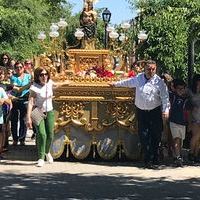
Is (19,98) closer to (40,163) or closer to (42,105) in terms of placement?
(42,105)

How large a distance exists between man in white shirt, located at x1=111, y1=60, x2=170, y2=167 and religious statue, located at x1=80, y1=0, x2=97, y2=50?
2010 millimetres

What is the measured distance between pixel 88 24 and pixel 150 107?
2840mm

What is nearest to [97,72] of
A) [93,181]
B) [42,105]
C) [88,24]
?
[88,24]

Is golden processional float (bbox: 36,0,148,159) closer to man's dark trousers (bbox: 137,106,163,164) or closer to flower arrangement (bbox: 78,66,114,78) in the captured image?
flower arrangement (bbox: 78,66,114,78)

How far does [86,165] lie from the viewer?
10.4m

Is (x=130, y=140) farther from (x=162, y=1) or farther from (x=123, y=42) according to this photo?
(x=162, y=1)

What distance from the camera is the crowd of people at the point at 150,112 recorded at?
10031 mm

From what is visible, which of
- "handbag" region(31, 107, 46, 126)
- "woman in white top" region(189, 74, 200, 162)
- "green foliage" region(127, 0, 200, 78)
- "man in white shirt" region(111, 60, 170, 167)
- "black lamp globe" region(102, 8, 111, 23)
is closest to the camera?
"man in white shirt" region(111, 60, 170, 167)

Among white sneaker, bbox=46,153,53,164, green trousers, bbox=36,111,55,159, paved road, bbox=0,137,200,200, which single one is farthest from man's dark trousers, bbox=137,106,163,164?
white sneaker, bbox=46,153,53,164

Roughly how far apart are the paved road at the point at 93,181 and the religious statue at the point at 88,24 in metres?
2.49

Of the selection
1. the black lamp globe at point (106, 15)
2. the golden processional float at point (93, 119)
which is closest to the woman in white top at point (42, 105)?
the golden processional float at point (93, 119)

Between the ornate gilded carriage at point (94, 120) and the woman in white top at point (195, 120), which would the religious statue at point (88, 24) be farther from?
the woman in white top at point (195, 120)

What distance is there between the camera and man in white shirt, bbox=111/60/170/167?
1000 cm

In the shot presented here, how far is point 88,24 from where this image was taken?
12.1 m
